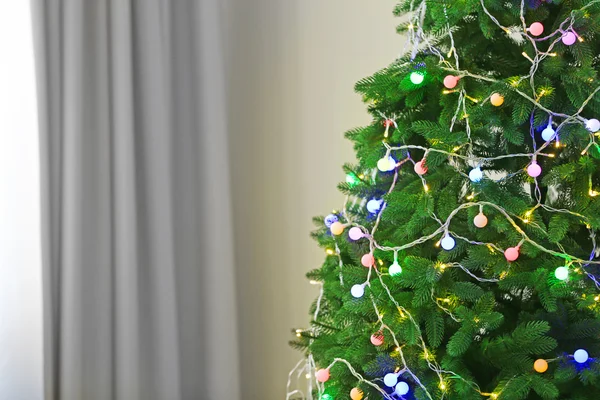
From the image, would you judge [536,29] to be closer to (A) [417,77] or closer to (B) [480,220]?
(A) [417,77]

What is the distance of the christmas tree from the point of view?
129cm

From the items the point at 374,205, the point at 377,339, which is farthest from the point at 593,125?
the point at 377,339


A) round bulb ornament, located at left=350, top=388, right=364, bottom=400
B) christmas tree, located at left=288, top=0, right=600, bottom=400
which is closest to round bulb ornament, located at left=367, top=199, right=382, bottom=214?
christmas tree, located at left=288, top=0, right=600, bottom=400

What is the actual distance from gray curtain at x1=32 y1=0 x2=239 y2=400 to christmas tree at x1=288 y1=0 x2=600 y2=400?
2.82 ft

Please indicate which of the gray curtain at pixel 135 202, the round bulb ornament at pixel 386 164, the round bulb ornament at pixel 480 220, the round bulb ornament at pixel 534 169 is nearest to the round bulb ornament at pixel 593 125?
the round bulb ornament at pixel 534 169

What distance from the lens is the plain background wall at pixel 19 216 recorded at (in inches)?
77.6

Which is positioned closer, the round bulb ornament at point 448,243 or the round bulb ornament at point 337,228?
the round bulb ornament at point 448,243

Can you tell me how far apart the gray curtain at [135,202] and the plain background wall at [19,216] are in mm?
42

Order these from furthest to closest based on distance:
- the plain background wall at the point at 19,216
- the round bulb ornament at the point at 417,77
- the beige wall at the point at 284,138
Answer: the beige wall at the point at 284,138 < the plain background wall at the point at 19,216 < the round bulb ornament at the point at 417,77

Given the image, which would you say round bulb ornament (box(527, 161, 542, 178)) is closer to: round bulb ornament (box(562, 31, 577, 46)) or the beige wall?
round bulb ornament (box(562, 31, 577, 46))

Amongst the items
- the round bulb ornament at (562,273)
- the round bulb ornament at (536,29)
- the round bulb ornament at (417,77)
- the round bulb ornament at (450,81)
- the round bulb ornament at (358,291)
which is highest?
the round bulb ornament at (536,29)

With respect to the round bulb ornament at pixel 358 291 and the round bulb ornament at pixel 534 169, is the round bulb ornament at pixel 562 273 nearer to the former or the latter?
the round bulb ornament at pixel 534 169

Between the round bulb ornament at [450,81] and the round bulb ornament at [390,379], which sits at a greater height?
the round bulb ornament at [450,81]

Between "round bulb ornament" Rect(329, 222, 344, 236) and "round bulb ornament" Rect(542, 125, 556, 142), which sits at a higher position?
"round bulb ornament" Rect(542, 125, 556, 142)
